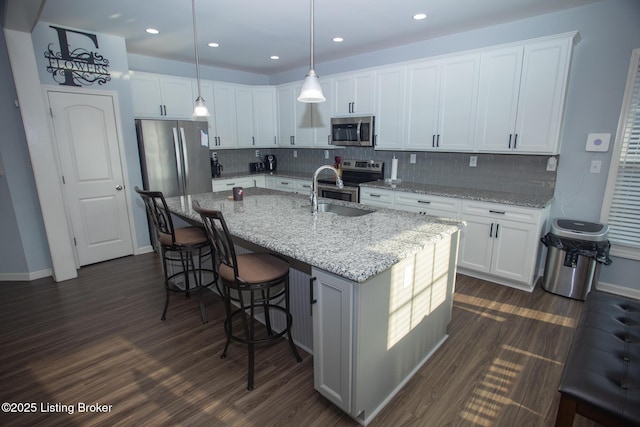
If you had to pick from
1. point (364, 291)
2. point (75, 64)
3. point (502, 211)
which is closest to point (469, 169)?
point (502, 211)

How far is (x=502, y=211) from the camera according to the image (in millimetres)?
3205

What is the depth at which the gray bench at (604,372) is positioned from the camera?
125 cm

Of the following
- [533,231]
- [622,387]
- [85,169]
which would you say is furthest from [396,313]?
[85,169]

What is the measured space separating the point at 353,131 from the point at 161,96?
272 centimetres

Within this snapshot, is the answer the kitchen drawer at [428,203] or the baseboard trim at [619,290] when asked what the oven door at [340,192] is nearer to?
the kitchen drawer at [428,203]

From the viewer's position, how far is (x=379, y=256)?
1597mm

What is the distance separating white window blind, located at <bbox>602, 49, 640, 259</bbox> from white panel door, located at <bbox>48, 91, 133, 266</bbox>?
5.40 m

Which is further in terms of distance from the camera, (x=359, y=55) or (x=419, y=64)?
(x=359, y=55)

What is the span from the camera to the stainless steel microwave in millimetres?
4352

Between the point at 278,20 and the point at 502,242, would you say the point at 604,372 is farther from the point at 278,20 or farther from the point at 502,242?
the point at 278,20

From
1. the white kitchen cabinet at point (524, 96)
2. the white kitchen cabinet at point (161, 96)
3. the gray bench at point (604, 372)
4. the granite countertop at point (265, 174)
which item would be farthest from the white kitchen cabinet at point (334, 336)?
the white kitchen cabinet at point (161, 96)

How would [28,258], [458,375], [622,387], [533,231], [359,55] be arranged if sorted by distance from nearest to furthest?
[622,387] → [458,375] → [533,231] → [28,258] → [359,55]

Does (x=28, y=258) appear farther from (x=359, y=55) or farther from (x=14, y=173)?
(x=359, y=55)

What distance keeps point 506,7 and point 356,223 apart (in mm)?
2570
